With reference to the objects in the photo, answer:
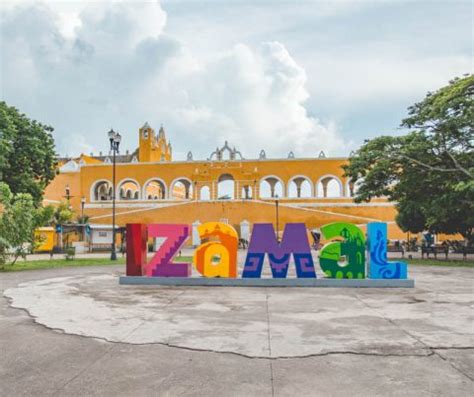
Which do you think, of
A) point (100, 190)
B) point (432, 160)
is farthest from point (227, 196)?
point (432, 160)

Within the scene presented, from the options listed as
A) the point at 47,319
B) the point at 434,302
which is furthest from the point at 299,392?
the point at 434,302

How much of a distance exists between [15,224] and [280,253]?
30.1ft

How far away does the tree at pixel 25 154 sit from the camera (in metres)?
23.9

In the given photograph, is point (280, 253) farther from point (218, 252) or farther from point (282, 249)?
point (218, 252)

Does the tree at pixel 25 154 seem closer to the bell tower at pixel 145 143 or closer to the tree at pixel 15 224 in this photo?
the tree at pixel 15 224

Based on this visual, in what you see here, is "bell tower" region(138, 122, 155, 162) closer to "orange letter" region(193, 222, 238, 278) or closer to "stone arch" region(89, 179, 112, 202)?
"stone arch" region(89, 179, 112, 202)

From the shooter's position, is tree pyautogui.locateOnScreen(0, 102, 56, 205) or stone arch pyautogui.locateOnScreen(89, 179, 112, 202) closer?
tree pyautogui.locateOnScreen(0, 102, 56, 205)

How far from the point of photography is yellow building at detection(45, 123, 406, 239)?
44438 mm

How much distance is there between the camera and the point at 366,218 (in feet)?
146

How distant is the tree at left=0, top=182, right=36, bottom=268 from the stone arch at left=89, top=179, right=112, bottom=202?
3550 centimetres

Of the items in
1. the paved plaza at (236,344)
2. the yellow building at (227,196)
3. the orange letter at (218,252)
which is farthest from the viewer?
the yellow building at (227,196)

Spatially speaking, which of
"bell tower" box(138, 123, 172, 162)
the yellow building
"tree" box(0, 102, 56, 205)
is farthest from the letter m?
"bell tower" box(138, 123, 172, 162)

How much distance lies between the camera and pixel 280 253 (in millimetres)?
11289

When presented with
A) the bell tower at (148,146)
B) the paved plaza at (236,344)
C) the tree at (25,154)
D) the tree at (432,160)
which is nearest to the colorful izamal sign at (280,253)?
the paved plaza at (236,344)
